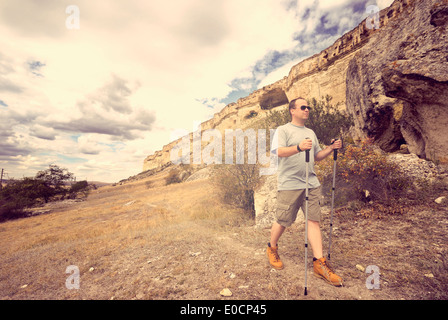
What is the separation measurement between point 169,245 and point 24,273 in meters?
3.33

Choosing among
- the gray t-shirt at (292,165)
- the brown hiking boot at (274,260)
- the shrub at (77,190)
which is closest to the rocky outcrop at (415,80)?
the gray t-shirt at (292,165)

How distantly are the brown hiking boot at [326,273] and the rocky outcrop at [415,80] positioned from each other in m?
5.23

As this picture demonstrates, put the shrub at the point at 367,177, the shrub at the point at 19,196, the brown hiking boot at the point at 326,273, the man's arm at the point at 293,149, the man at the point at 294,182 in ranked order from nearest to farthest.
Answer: the brown hiking boot at the point at 326,273
the man's arm at the point at 293,149
the man at the point at 294,182
the shrub at the point at 367,177
the shrub at the point at 19,196

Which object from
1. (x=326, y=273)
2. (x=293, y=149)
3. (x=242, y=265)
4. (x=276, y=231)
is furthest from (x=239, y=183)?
(x=326, y=273)

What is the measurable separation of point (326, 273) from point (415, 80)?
217 inches

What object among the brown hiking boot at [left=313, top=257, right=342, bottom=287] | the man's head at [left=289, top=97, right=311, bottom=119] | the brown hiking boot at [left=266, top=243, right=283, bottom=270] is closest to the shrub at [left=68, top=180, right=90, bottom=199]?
the brown hiking boot at [left=266, top=243, right=283, bottom=270]

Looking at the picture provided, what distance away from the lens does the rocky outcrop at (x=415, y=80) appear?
445 centimetres

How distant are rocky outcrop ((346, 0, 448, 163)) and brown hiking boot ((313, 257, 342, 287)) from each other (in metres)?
5.23

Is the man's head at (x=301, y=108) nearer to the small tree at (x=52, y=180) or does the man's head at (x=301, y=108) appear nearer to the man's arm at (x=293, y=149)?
the man's arm at (x=293, y=149)

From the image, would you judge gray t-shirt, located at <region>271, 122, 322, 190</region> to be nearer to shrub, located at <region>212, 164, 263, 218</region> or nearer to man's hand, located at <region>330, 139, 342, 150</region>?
man's hand, located at <region>330, 139, 342, 150</region>

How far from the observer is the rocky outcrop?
4.45 metres

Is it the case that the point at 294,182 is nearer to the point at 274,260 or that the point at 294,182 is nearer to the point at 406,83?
the point at 274,260

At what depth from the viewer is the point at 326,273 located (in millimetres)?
2473
